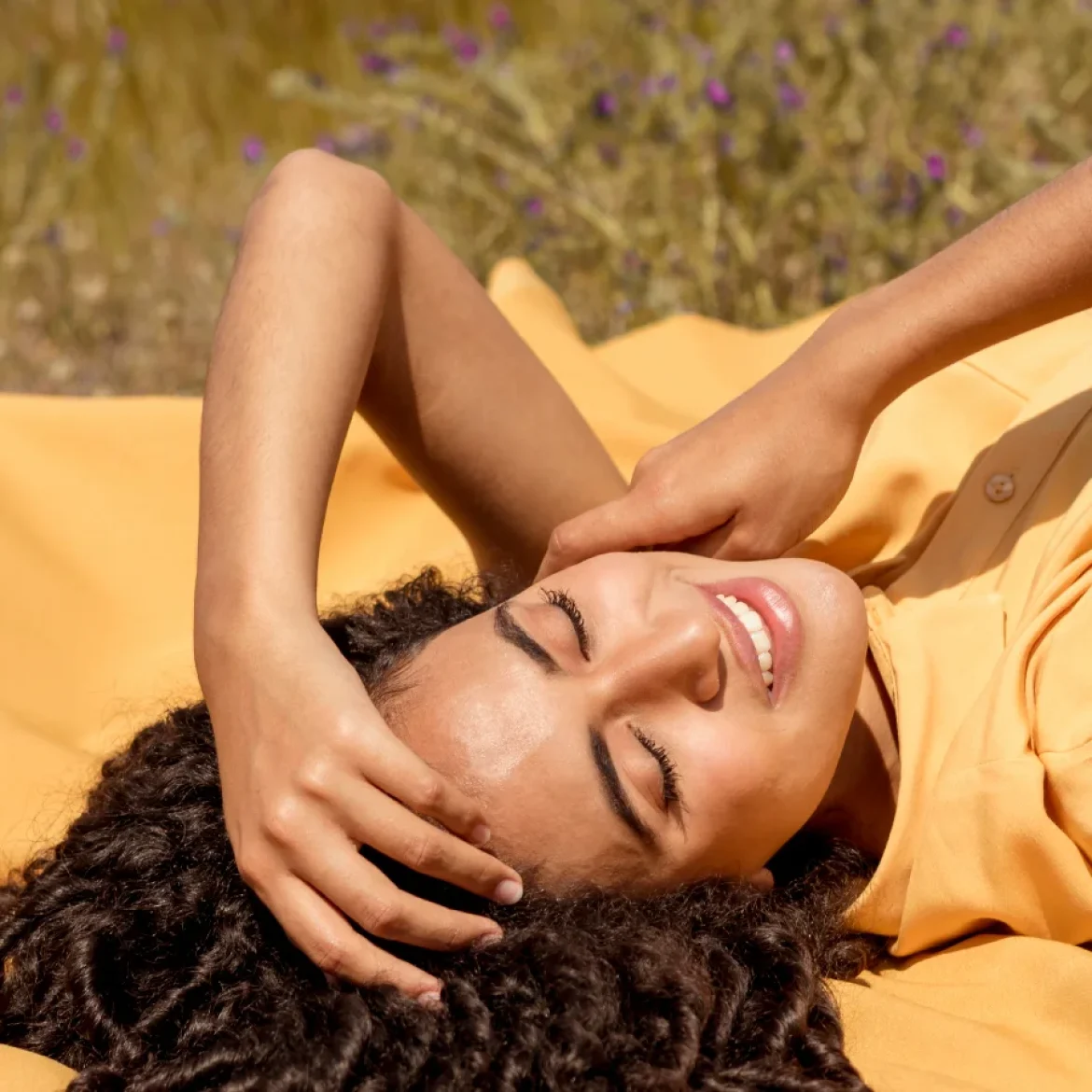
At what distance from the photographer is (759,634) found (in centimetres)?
218

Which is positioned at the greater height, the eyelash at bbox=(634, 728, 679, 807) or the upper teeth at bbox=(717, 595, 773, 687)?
the upper teeth at bbox=(717, 595, 773, 687)

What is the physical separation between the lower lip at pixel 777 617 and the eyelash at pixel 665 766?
19 cm

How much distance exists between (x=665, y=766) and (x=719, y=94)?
9.79ft

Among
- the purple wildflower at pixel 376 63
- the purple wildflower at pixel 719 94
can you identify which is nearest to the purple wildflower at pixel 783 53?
the purple wildflower at pixel 719 94

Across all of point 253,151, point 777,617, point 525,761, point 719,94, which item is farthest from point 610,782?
point 253,151

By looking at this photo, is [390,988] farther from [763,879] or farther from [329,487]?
[329,487]

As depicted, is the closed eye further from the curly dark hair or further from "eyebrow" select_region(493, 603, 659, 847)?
the curly dark hair

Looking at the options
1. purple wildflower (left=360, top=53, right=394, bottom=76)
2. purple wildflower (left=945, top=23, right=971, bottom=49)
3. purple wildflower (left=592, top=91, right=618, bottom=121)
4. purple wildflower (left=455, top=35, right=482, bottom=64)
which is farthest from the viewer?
purple wildflower (left=360, top=53, right=394, bottom=76)

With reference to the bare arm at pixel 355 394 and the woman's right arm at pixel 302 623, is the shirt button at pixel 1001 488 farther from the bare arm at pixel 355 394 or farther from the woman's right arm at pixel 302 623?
the woman's right arm at pixel 302 623

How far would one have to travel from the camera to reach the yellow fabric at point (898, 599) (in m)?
2.08

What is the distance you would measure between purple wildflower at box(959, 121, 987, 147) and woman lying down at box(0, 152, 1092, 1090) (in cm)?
213

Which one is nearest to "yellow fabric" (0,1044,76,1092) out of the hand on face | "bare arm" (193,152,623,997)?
"bare arm" (193,152,623,997)

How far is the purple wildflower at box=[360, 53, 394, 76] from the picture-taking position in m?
5.65

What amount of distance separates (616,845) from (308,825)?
47cm
